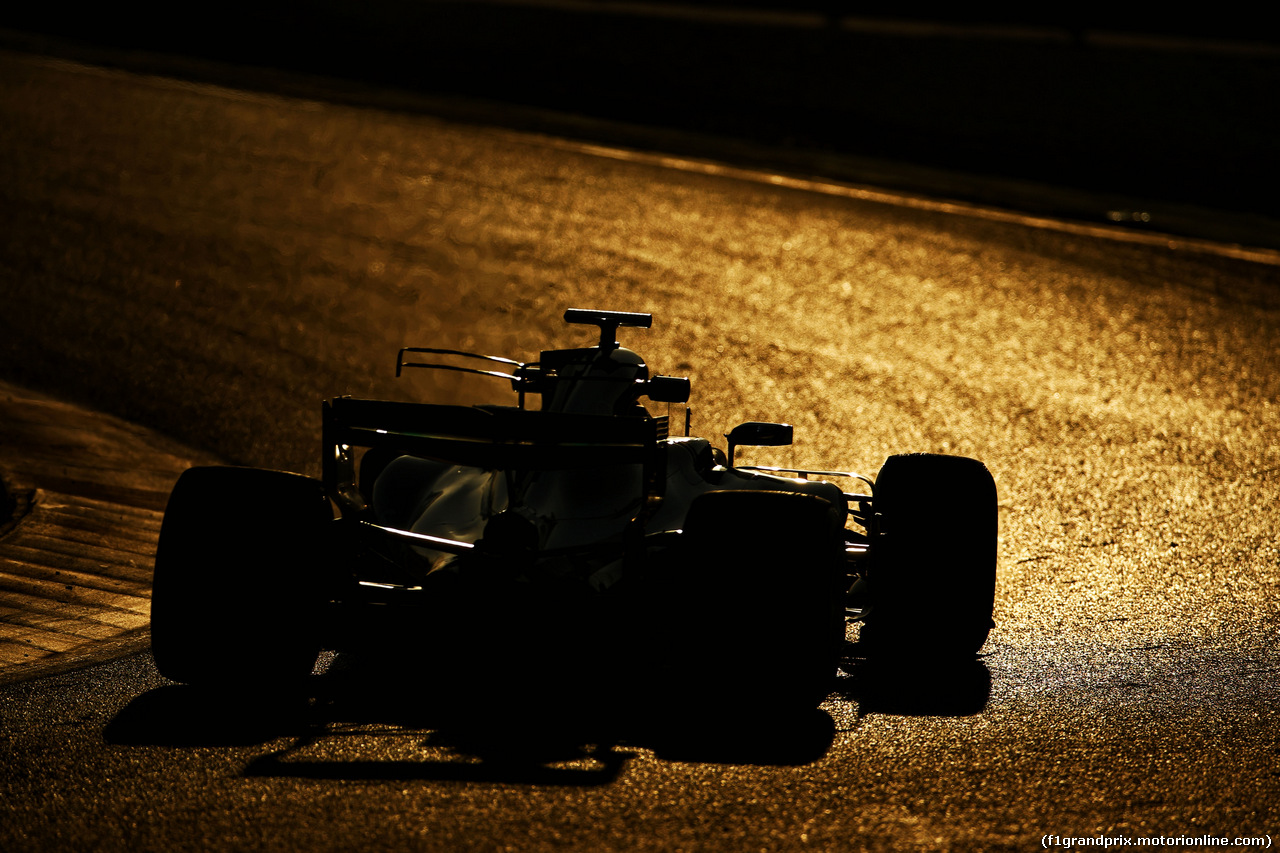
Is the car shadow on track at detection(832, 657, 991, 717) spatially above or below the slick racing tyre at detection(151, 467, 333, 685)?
below

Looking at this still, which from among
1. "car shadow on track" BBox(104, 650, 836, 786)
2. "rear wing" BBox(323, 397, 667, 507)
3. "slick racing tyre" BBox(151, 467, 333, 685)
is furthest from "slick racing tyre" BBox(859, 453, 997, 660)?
"slick racing tyre" BBox(151, 467, 333, 685)

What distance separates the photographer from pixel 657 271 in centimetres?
1471

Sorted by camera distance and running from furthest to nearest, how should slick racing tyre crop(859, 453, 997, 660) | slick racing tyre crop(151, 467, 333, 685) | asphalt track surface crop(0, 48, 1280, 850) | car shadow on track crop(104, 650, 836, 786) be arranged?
slick racing tyre crop(859, 453, 997, 660), slick racing tyre crop(151, 467, 333, 685), car shadow on track crop(104, 650, 836, 786), asphalt track surface crop(0, 48, 1280, 850)

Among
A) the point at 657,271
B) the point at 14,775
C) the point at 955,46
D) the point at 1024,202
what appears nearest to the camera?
the point at 14,775

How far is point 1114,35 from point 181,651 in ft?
71.0

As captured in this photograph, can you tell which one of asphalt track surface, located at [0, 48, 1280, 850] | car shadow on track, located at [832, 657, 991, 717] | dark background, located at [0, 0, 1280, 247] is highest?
dark background, located at [0, 0, 1280, 247]

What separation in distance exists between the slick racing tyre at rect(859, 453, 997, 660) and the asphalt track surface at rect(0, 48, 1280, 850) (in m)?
0.22

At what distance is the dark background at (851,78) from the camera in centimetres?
1839

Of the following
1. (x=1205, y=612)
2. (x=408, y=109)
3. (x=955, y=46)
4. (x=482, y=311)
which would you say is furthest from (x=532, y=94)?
(x=1205, y=612)

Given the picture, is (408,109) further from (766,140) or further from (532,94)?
(766,140)

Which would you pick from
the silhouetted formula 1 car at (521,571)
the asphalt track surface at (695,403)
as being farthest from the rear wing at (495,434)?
the asphalt track surface at (695,403)

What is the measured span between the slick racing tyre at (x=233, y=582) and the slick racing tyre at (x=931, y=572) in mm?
2254

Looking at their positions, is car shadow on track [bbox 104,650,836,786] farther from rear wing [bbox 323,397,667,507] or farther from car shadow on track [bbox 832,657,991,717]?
rear wing [bbox 323,397,667,507]

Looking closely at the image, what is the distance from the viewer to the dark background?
60.3 feet
